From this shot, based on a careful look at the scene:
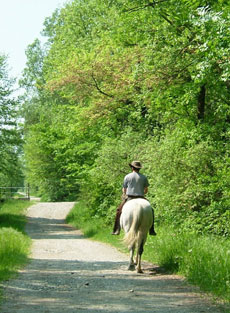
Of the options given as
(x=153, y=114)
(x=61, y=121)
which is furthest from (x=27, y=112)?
(x=153, y=114)

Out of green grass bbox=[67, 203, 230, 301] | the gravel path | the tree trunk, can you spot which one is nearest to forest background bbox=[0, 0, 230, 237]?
the tree trunk

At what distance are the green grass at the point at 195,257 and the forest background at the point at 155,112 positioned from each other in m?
0.84

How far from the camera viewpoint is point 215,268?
9.15 m

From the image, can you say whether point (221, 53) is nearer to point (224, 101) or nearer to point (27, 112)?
point (224, 101)

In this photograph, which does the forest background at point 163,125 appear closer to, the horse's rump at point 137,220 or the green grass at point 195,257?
the green grass at point 195,257

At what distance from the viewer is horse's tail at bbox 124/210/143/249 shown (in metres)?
11.6

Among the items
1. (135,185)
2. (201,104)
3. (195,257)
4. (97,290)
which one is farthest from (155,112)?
(97,290)

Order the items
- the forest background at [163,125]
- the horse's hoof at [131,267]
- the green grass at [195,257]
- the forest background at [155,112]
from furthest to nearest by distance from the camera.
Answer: the forest background at [155,112] < the horse's hoof at [131,267] < the forest background at [163,125] < the green grass at [195,257]

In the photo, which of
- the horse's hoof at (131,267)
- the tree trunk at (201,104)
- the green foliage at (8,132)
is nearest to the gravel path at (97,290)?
the horse's hoof at (131,267)

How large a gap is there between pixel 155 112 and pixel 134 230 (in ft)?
28.8

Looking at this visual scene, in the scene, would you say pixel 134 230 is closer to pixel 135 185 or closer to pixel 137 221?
pixel 137 221

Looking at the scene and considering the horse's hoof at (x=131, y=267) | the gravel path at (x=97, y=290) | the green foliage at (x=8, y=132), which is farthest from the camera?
the green foliage at (x=8, y=132)

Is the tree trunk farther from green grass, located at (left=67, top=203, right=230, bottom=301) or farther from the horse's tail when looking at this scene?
the horse's tail

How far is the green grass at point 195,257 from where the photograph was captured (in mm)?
8695
